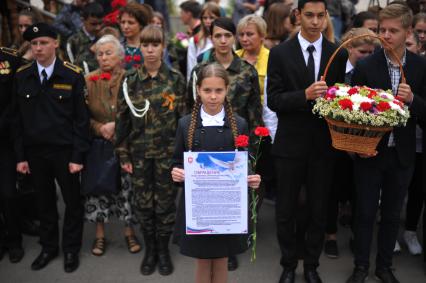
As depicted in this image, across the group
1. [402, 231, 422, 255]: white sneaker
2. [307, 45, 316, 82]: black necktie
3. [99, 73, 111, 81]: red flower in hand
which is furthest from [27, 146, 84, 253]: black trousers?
[402, 231, 422, 255]: white sneaker

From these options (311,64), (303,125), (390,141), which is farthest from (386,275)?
(311,64)

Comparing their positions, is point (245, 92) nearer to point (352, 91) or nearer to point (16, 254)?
point (352, 91)

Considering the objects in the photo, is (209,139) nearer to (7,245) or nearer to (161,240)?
(161,240)

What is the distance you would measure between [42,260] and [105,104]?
169 cm

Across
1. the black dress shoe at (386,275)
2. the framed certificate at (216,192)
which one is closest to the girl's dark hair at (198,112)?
the framed certificate at (216,192)

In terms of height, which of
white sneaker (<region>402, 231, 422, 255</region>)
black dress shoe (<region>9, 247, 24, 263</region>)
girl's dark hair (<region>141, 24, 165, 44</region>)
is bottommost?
black dress shoe (<region>9, 247, 24, 263</region>)

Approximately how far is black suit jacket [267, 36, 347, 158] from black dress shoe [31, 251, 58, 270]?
2.58 metres

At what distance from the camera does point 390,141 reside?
4.12 m

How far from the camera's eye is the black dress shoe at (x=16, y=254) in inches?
194

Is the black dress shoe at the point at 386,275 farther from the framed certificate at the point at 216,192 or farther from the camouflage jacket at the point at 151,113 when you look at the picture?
the camouflage jacket at the point at 151,113

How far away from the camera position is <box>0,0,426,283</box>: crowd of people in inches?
153

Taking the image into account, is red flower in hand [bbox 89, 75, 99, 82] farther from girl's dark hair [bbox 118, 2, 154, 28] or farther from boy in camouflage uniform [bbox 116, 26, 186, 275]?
girl's dark hair [bbox 118, 2, 154, 28]

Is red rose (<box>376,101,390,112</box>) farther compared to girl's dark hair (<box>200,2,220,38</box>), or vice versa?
girl's dark hair (<box>200,2,220,38</box>)

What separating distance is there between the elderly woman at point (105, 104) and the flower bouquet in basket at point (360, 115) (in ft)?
7.24
